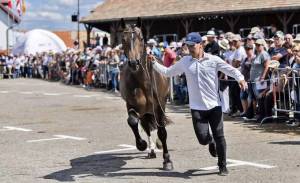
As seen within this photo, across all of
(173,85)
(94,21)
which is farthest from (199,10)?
(173,85)

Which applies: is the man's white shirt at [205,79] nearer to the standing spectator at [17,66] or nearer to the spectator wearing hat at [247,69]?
the spectator wearing hat at [247,69]

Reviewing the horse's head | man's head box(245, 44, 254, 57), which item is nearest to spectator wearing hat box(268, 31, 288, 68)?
man's head box(245, 44, 254, 57)

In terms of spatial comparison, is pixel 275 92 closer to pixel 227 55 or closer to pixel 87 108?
pixel 227 55

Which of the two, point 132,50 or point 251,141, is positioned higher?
point 132,50

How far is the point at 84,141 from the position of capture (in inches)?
481

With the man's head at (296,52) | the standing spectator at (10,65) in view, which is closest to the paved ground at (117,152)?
the man's head at (296,52)

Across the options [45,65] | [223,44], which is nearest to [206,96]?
[223,44]

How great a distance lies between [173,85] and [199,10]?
1562 cm

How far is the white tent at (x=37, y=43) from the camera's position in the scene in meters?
51.1

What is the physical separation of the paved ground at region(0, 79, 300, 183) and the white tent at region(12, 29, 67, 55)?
113 ft

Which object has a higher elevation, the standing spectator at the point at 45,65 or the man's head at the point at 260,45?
the man's head at the point at 260,45

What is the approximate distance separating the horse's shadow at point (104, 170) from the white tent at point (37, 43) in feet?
135

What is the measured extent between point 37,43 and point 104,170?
4356 cm

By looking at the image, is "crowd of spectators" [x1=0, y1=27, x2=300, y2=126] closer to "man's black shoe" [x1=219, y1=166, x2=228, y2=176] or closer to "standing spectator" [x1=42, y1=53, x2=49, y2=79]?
"man's black shoe" [x1=219, y1=166, x2=228, y2=176]
